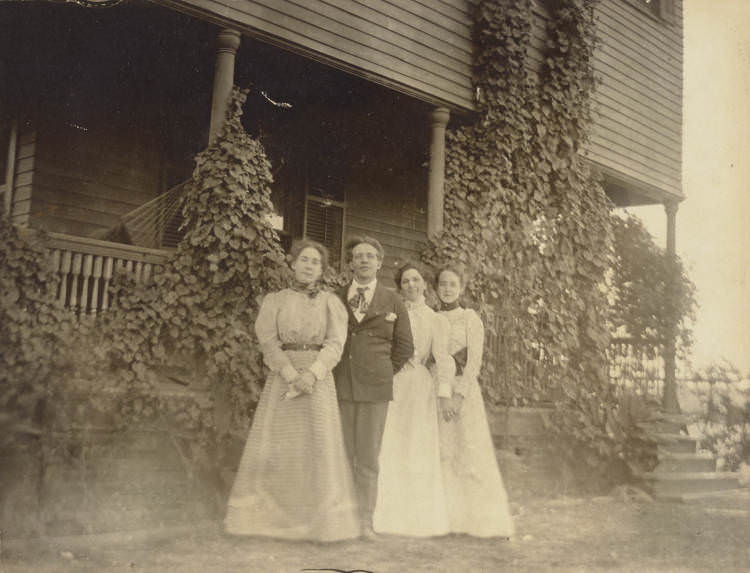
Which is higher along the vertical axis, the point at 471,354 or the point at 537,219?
the point at 537,219

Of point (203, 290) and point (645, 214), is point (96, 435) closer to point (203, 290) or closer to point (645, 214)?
point (203, 290)

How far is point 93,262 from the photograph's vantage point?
5.71m

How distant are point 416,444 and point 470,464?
18.1 inches

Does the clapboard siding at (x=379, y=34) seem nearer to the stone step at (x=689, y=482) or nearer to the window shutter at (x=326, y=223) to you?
the window shutter at (x=326, y=223)

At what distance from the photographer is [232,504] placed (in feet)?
14.8

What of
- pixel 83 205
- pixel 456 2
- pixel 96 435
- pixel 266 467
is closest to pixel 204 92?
pixel 83 205

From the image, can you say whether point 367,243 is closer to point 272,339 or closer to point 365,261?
point 365,261

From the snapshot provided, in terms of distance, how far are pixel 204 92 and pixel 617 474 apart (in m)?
6.47

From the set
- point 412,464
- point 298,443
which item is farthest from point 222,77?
point 412,464

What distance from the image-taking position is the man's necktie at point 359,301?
4.71 metres

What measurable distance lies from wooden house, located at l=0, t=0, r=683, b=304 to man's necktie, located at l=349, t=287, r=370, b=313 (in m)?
1.92

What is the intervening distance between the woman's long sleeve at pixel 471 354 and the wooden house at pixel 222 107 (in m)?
2.59

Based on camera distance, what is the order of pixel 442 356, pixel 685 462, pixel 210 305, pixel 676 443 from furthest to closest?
pixel 676 443
pixel 685 462
pixel 210 305
pixel 442 356

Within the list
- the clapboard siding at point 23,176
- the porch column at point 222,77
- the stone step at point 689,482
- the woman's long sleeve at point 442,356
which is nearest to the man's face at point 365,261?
the woman's long sleeve at point 442,356
